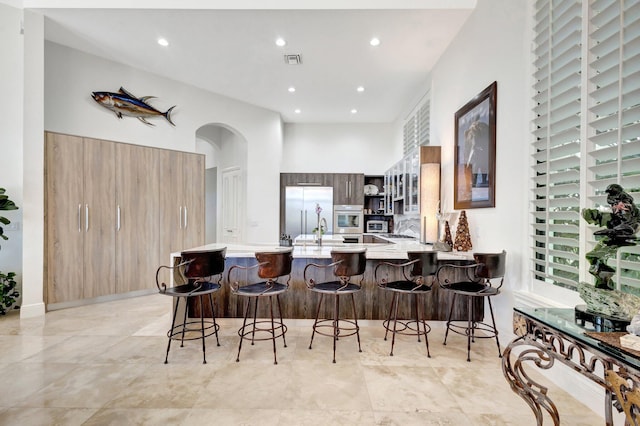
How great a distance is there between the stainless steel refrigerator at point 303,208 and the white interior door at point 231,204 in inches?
41.2

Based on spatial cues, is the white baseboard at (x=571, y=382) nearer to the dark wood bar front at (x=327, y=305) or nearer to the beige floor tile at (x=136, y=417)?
the dark wood bar front at (x=327, y=305)

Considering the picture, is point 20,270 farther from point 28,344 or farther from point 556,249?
point 556,249

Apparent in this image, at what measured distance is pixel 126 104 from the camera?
4938 millimetres

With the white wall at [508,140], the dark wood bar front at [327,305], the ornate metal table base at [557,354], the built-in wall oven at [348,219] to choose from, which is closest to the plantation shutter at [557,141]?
the white wall at [508,140]

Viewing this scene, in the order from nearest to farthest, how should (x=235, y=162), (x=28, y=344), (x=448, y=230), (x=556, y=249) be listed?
(x=556, y=249)
(x=28, y=344)
(x=448, y=230)
(x=235, y=162)

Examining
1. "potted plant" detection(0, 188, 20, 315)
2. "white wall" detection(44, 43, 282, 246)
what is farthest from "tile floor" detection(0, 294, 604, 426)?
"white wall" detection(44, 43, 282, 246)

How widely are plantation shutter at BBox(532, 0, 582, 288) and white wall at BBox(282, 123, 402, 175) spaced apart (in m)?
5.38

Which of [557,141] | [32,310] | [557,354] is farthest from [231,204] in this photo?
[557,354]

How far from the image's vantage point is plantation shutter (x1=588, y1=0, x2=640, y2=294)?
1699mm

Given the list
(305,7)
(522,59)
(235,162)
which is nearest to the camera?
(522,59)

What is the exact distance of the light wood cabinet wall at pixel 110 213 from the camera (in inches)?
163

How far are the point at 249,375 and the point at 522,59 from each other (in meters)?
3.33

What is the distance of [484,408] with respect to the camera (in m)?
2.05

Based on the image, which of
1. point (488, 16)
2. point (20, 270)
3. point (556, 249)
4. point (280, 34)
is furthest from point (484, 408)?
point (20, 270)
